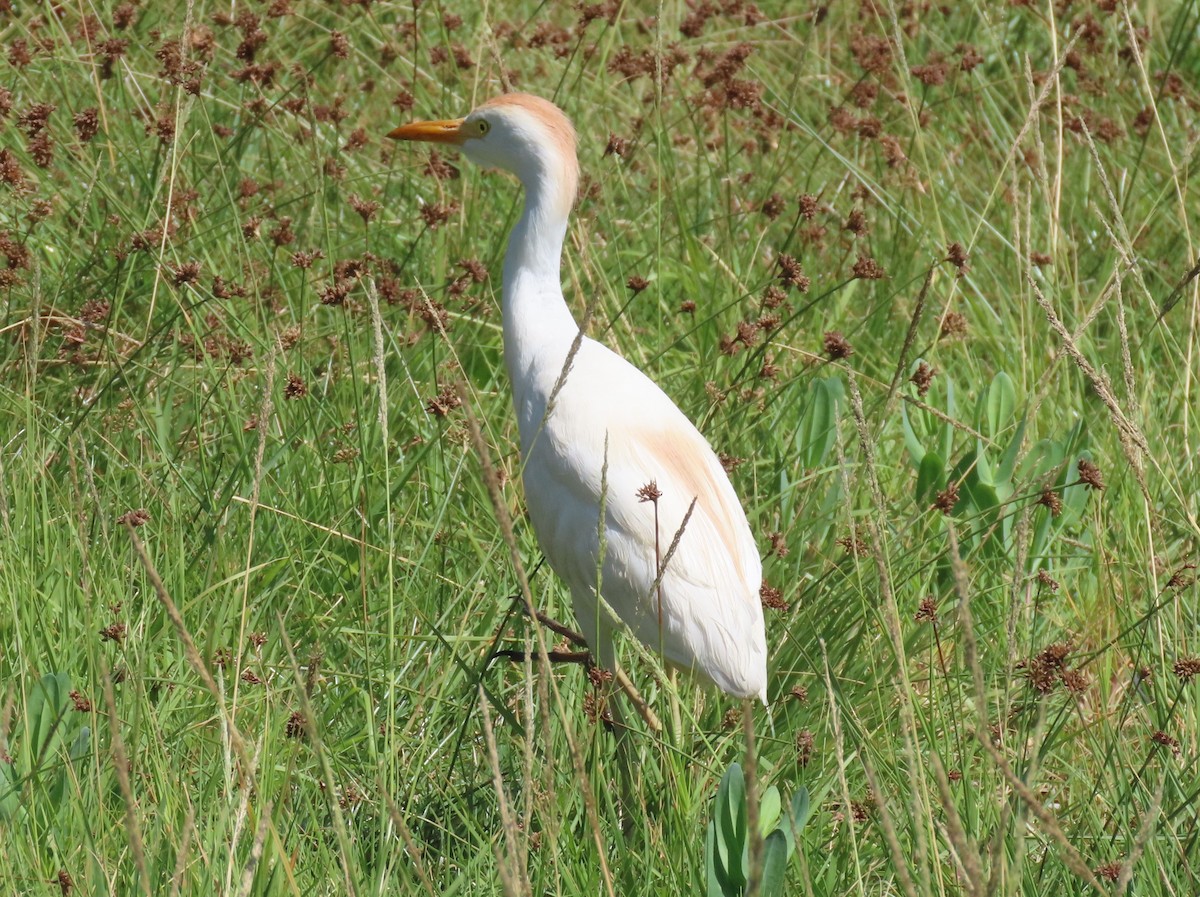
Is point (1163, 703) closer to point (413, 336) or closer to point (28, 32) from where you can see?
point (413, 336)

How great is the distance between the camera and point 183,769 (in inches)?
95.8

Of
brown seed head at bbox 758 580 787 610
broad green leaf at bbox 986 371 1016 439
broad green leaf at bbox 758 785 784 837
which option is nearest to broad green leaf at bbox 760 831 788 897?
broad green leaf at bbox 758 785 784 837

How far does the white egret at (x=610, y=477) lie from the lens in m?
2.83

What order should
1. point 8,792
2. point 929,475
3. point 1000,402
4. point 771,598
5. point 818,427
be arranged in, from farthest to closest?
1. point 1000,402
2. point 818,427
3. point 929,475
4. point 771,598
5. point 8,792

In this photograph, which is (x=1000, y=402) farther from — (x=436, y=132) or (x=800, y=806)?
(x=800, y=806)

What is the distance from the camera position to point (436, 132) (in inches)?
136

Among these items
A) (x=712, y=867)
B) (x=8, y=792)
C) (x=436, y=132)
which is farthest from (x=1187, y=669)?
(x=436, y=132)

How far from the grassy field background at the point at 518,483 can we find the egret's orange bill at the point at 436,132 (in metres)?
0.22

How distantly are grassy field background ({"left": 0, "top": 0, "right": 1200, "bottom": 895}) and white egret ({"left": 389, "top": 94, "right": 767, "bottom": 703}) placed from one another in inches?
5.6

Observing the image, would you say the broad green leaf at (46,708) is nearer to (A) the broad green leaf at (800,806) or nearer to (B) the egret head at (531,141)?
(A) the broad green leaf at (800,806)

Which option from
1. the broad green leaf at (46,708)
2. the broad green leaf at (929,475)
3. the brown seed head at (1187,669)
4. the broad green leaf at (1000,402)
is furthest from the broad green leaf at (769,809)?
the broad green leaf at (1000,402)

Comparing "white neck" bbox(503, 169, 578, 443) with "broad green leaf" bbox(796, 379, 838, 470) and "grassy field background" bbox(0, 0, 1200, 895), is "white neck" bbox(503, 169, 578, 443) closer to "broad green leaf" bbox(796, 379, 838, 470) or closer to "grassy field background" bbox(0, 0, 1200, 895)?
"grassy field background" bbox(0, 0, 1200, 895)

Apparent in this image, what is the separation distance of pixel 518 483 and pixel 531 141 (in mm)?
782

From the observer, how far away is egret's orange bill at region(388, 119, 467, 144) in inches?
135
